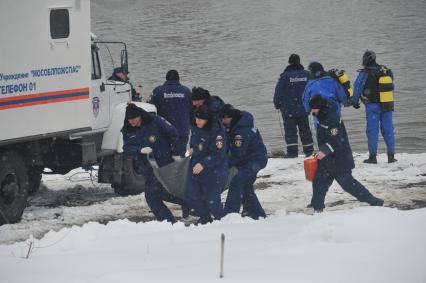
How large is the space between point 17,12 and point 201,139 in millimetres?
2980

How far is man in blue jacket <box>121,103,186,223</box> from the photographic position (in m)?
11.4

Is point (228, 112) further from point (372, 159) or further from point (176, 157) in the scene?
point (372, 159)

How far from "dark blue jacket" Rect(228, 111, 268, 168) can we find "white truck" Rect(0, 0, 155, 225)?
273 cm

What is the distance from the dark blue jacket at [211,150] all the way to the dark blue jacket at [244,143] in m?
0.31

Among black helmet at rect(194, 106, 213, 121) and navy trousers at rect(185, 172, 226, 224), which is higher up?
black helmet at rect(194, 106, 213, 121)

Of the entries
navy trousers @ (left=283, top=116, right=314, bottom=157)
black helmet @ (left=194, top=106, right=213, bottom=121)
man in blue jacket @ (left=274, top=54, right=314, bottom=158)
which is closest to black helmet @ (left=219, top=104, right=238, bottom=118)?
black helmet @ (left=194, top=106, right=213, bottom=121)

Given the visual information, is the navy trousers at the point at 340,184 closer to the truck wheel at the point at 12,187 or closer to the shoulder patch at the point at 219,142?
the shoulder patch at the point at 219,142

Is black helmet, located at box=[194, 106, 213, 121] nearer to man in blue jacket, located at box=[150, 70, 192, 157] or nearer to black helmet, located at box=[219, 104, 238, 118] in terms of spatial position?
black helmet, located at box=[219, 104, 238, 118]

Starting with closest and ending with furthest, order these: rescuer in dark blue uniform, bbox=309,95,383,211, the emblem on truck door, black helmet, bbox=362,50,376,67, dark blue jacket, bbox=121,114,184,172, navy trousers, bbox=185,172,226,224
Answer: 1. navy trousers, bbox=185,172,226,224
2. dark blue jacket, bbox=121,114,184,172
3. rescuer in dark blue uniform, bbox=309,95,383,211
4. the emblem on truck door
5. black helmet, bbox=362,50,376,67

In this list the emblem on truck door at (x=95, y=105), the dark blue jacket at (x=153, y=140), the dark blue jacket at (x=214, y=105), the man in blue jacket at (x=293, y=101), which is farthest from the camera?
the man in blue jacket at (x=293, y=101)

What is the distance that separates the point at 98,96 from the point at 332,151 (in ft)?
13.0

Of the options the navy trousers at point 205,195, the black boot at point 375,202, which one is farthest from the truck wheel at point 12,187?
the black boot at point 375,202

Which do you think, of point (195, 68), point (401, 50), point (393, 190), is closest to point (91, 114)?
point (393, 190)

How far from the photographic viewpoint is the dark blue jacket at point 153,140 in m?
11.4
